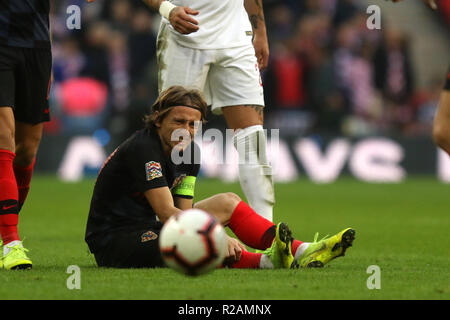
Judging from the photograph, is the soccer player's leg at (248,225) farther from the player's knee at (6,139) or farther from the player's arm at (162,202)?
the player's knee at (6,139)

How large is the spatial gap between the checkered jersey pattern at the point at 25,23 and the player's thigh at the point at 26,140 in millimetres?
509

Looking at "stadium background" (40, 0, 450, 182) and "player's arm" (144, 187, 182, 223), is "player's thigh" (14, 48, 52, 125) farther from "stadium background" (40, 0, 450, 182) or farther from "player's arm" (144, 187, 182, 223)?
"stadium background" (40, 0, 450, 182)

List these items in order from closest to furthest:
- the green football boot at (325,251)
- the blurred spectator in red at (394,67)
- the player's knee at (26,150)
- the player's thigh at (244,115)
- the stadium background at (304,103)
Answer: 1. the green football boot at (325,251)
2. the player's knee at (26,150)
3. the player's thigh at (244,115)
4. the stadium background at (304,103)
5. the blurred spectator in red at (394,67)

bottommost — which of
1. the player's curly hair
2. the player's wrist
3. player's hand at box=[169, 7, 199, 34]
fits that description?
the player's curly hair

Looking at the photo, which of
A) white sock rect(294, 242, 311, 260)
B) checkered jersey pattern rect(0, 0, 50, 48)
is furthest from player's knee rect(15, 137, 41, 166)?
white sock rect(294, 242, 311, 260)

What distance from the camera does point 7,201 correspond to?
5164 millimetres

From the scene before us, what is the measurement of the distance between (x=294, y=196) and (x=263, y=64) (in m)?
5.94

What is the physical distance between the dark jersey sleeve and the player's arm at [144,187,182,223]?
1.2 inches

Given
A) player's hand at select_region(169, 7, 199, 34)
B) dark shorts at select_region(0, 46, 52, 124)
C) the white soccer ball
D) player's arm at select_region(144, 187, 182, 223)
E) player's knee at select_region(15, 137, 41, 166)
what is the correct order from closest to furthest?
the white soccer ball
player's arm at select_region(144, 187, 182, 223)
dark shorts at select_region(0, 46, 52, 124)
player's hand at select_region(169, 7, 199, 34)
player's knee at select_region(15, 137, 41, 166)

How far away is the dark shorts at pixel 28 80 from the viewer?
5.30 m

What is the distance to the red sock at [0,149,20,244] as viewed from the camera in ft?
16.9

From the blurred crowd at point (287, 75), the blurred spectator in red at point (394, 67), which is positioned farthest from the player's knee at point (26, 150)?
the blurred spectator in red at point (394, 67)

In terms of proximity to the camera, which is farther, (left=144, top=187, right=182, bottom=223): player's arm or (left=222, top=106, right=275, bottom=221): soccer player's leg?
(left=222, top=106, right=275, bottom=221): soccer player's leg
